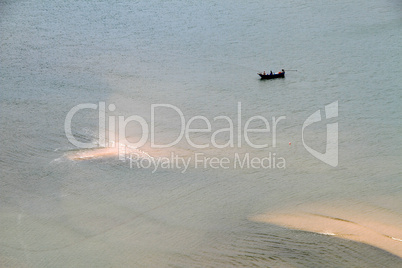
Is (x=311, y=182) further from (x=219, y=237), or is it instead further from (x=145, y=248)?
(x=145, y=248)

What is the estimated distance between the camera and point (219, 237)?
12984 millimetres

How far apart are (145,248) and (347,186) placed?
5574 mm

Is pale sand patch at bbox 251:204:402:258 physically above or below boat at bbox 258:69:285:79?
below

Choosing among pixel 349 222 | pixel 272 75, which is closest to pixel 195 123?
pixel 272 75

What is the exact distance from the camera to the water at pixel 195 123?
12.9 meters

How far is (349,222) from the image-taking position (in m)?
13.1

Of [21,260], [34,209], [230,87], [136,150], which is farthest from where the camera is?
[230,87]

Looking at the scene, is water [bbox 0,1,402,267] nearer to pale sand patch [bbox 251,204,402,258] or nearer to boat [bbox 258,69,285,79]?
pale sand patch [bbox 251,204,402,258]

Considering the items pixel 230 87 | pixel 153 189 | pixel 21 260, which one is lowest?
pixel 21 260

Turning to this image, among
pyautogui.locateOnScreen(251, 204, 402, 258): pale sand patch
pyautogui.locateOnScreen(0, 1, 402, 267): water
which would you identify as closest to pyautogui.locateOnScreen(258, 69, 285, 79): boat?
pyautogui.locateOnScreen(0, 1, 402, 267): water

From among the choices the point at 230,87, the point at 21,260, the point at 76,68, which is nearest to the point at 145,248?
the point at 21,260

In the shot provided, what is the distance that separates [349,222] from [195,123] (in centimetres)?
689

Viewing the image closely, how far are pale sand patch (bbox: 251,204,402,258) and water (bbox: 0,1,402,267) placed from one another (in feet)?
→ 0.41

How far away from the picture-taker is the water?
12.9 meters
